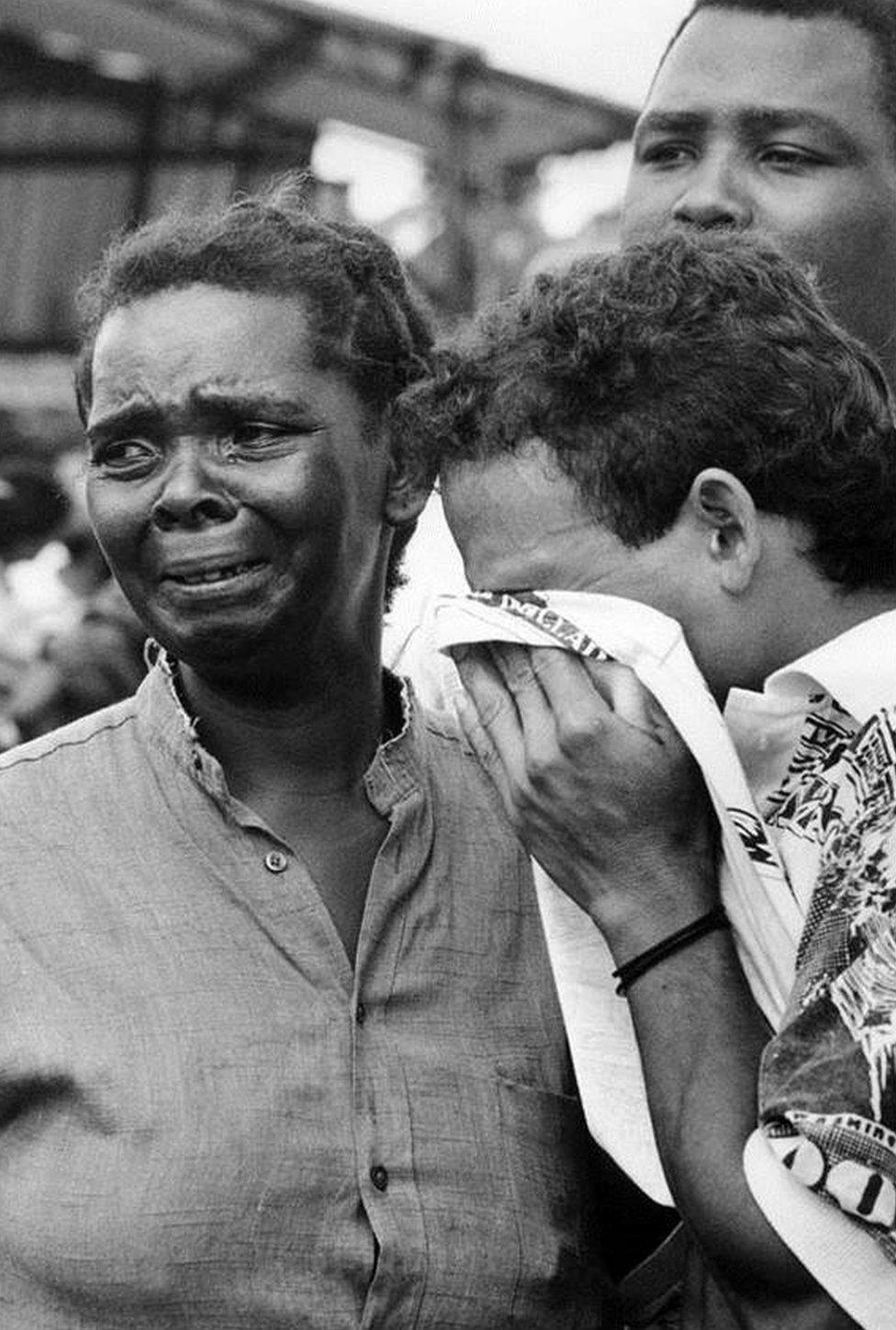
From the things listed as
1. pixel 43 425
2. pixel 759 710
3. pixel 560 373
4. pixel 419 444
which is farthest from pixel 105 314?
pixel 43 425

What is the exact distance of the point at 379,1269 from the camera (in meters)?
2.11

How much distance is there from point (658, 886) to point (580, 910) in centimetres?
15

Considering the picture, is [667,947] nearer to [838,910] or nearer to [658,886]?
[658,886]

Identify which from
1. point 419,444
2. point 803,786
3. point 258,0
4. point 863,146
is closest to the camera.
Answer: point 803,786

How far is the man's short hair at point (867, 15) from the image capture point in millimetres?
3049

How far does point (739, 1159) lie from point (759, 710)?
1.39ft

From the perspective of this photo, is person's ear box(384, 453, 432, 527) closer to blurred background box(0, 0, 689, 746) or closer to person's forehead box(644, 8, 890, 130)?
person's forehead box(644, 8, 890, 130)

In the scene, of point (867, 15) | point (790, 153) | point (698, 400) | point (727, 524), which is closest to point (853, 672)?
point (727, 524)

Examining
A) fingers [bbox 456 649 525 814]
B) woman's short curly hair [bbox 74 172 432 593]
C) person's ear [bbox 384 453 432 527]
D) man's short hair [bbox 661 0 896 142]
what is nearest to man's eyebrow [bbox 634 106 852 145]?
man's short hair [bbox 661 0 896 142]

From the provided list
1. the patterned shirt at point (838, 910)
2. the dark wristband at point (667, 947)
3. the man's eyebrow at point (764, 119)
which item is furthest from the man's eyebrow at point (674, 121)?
the dark wristband at point (667, 947)

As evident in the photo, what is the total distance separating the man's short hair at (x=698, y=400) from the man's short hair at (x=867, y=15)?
1.07 m

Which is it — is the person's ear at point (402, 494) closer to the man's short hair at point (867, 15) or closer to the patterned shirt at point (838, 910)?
the patterned shirt at point (838, 910)

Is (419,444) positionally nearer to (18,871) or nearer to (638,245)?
(638,245)

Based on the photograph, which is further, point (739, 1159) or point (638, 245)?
point (638, 245)
